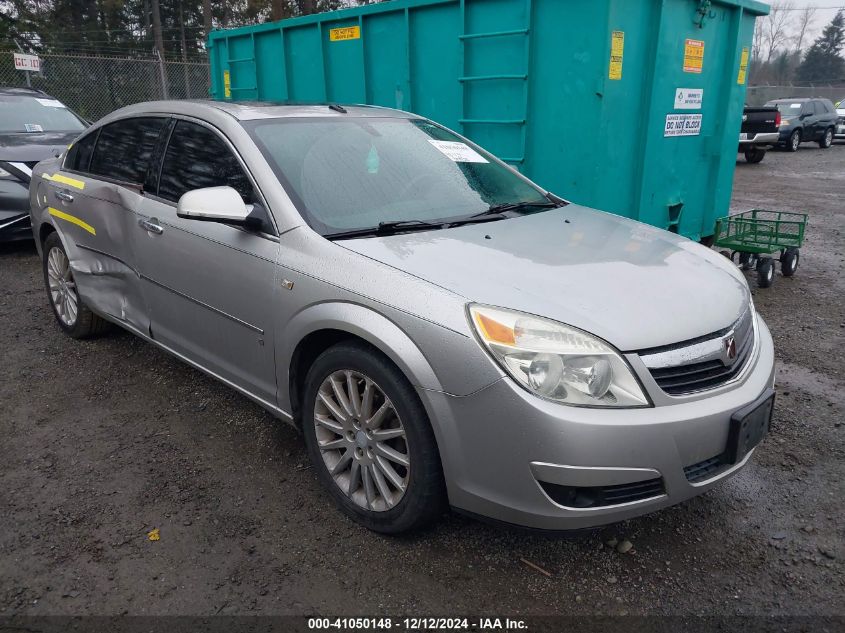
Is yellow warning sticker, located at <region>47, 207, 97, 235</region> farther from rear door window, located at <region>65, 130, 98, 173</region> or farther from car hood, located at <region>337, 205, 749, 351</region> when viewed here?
car hood, located at <region>337, 205, 749, 351</region>

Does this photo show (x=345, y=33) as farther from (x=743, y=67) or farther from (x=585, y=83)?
(x=743, y=67)

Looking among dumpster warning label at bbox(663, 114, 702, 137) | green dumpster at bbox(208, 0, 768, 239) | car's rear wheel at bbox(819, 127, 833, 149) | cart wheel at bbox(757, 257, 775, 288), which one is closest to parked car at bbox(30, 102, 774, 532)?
green dumpster at bbox(208, 0, 768, 239)

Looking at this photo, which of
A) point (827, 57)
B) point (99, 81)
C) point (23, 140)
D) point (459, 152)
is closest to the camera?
point (459, 152)

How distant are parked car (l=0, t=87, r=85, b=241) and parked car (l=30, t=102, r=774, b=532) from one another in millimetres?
4031

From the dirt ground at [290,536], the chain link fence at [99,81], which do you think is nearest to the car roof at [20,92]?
the dirt ground at [290,536]

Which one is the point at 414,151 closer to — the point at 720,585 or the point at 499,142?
the point at 720,585

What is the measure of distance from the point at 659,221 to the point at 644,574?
14.7 ft

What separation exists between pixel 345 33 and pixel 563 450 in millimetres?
6491

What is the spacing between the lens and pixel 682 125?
6.23 m

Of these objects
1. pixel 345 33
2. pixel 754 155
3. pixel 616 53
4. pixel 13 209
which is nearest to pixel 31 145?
pixel 13 209

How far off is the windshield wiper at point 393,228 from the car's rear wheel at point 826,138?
2396 centimetres

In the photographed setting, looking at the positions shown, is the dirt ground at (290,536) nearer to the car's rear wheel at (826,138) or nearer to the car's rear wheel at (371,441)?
the car's rear wheel at (371,441)

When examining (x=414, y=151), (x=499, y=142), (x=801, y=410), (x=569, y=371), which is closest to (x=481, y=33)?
(x=499, y=142)

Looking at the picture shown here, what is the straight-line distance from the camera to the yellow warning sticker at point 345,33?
7205 mm
